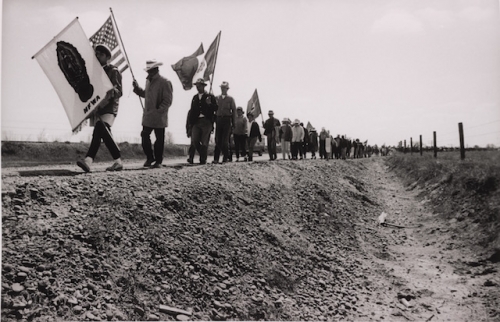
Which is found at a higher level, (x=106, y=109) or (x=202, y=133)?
(x=106, y=109)

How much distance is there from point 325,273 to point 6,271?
4.15 metres

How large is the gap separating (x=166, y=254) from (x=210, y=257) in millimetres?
596

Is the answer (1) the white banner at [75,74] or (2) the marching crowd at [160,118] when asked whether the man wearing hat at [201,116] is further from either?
(1) the white banner at [75,74]

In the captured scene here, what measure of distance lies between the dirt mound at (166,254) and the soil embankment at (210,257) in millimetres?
14

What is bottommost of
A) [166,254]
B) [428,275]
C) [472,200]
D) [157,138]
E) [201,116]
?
[428,275]

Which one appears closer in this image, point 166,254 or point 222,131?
point 166,254

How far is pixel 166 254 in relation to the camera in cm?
441

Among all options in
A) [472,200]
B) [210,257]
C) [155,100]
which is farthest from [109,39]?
[472,200]

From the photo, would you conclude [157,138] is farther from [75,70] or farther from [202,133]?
[75,70]

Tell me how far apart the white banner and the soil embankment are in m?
1.02

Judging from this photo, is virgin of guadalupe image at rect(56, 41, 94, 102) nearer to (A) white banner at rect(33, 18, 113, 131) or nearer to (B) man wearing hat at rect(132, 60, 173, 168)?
(A) white banner at rect(33, 18, 113, 131)

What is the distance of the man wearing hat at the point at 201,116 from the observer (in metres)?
Result: 8.64

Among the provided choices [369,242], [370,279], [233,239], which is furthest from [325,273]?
[369,242]

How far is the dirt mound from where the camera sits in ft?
11.4
